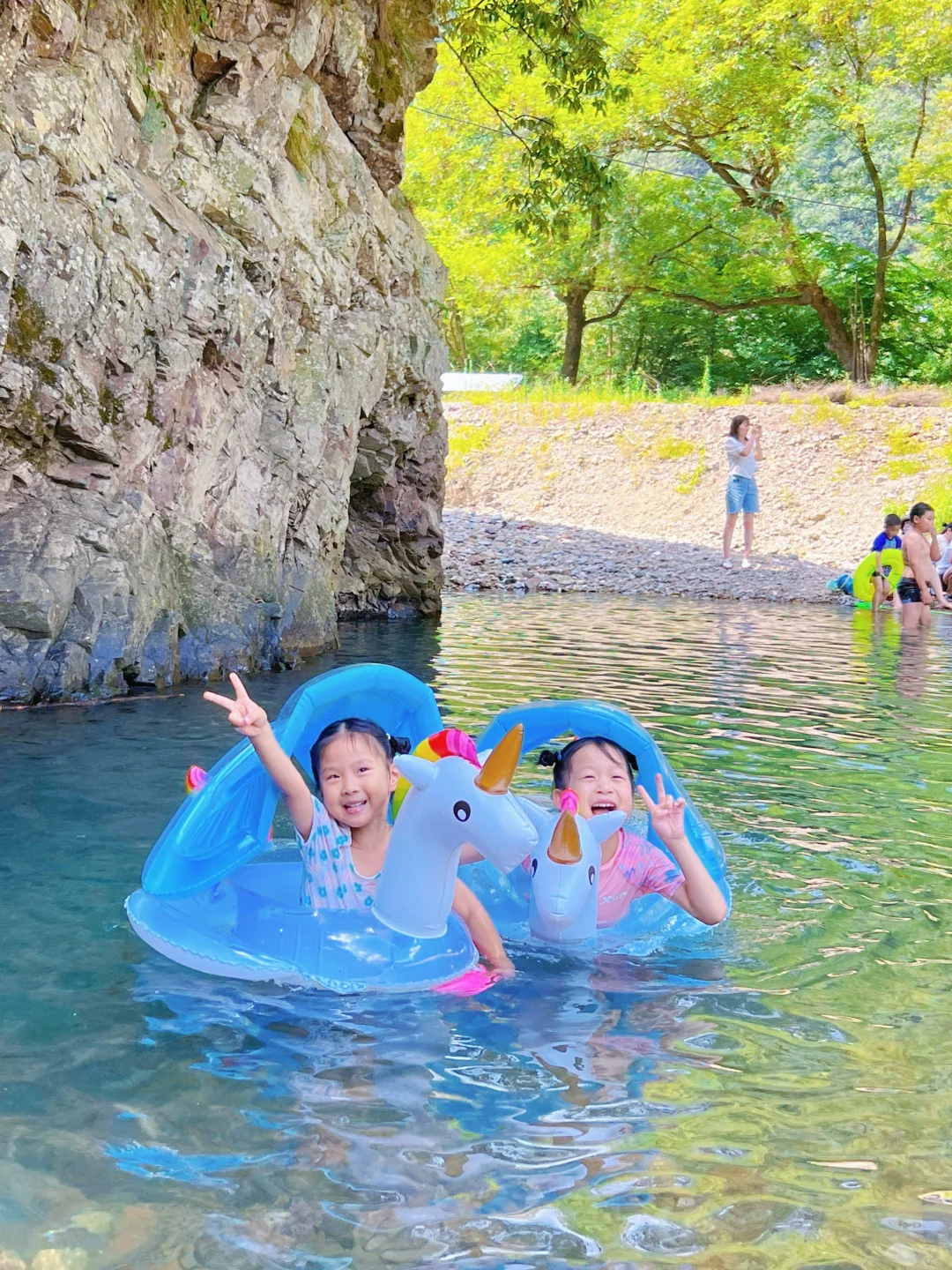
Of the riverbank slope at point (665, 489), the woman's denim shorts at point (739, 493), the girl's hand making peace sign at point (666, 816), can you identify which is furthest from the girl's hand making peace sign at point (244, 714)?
the woman's denim shorts at point (739, 493)

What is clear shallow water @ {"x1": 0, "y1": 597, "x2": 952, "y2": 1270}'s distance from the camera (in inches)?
97.8

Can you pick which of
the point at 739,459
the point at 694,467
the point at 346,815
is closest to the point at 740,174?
the point at 694,467

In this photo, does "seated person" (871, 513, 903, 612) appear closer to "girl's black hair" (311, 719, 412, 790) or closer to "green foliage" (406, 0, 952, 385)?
"green foliage" (406, 0, 952, 385)

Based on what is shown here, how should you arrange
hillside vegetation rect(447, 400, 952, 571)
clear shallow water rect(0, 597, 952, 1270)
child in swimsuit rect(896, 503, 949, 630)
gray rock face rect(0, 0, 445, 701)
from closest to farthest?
1. clear shallow water rect(0, 597, 952, 1270)
2. gray rock face rect(0, 0, 445, 701)
3. child in swimsuit rect(896, 503, 949, 630)
4. hillside vegetation rect(447, 400, 952, 571)

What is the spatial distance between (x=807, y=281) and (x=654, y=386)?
204 inches

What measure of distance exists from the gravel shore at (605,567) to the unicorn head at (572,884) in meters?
14.6

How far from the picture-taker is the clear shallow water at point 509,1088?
2.48m

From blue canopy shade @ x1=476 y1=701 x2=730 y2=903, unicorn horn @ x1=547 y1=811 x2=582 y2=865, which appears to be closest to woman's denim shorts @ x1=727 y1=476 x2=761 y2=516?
blue canopy shade @ x1=476 y1=701 x2=730 y2=903

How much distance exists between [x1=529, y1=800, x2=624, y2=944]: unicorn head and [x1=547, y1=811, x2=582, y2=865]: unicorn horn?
0.13 feet

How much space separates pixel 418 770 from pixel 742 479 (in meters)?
16.7

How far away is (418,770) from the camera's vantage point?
3494 millimetres

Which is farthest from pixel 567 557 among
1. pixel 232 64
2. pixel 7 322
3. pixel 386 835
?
pixel 386 835

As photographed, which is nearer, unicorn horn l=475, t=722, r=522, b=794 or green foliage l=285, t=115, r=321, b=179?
unicorn horn l=475, t=722, r=522, b=794

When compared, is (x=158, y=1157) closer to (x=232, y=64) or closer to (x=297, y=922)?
(x=297, y=922)
